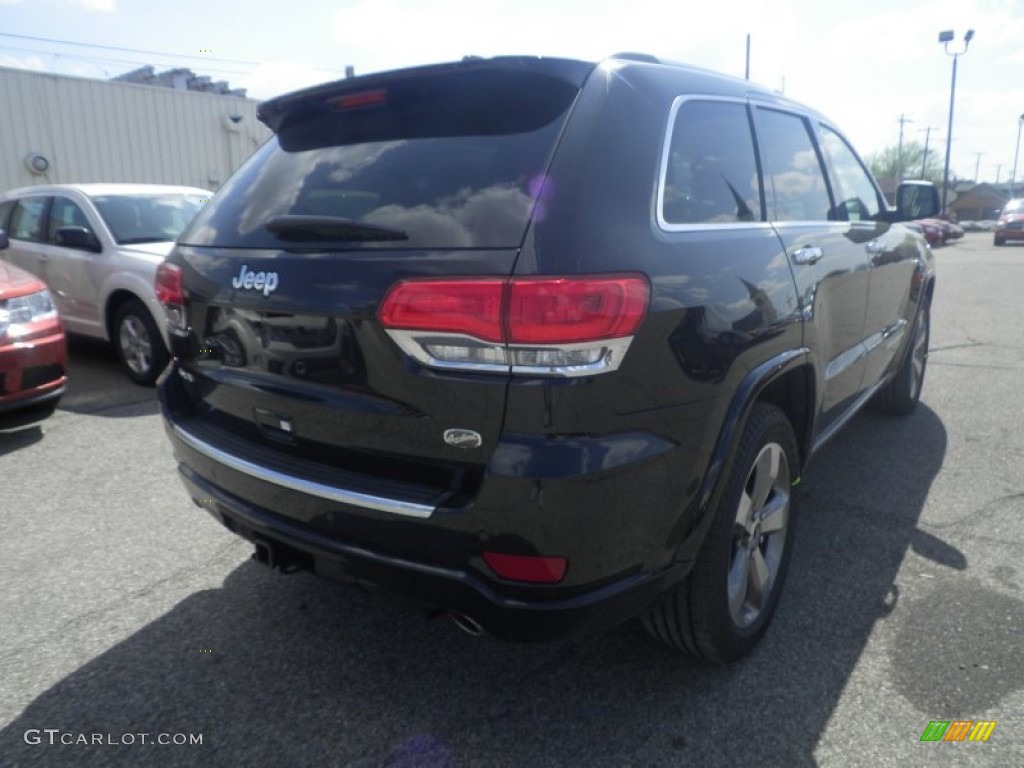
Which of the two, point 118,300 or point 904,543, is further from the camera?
point 118,300

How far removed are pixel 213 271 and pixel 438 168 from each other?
2.67ft

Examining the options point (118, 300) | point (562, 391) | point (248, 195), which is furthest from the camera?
point (118, 300)

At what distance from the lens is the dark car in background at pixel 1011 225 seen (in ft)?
102

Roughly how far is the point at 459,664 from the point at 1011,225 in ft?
118

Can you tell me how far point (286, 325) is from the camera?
212cm

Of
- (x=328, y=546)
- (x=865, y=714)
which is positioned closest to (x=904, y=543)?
(x=865, y=714)

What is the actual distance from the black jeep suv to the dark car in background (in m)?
34.8

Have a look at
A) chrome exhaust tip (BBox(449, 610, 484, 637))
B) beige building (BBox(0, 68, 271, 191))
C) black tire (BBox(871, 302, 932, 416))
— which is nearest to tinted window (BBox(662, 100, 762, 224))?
chrome exhaust tip (BBox(449, 610, 484, 637))

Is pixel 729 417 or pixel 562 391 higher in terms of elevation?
pixel 562 391

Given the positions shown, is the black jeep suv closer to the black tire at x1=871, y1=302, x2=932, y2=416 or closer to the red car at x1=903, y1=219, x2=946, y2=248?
the black tire at x1=871, y1=302, x2=932, y2=416

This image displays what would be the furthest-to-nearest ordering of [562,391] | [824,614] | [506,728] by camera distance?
[824,614]
[506,728]
[562,391]

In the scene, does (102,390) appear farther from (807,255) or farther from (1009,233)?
(1009,233)

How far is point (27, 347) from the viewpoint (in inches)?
185

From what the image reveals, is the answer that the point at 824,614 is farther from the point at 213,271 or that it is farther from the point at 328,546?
the point at 213,271
